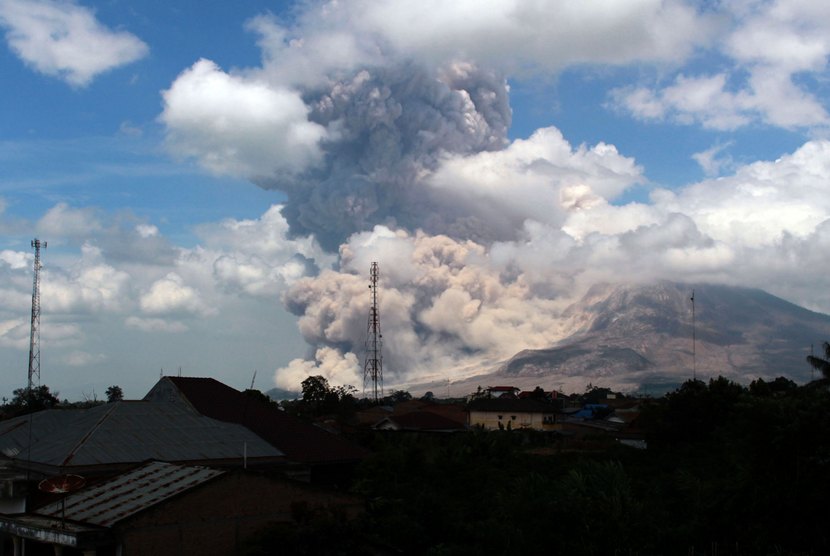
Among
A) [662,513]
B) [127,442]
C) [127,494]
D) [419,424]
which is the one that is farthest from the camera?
[419,424]

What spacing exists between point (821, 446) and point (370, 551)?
10858 mm

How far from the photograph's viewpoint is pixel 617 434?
6303 centimetres

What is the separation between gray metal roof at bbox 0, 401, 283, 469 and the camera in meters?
27.3

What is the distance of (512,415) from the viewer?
7662 cm

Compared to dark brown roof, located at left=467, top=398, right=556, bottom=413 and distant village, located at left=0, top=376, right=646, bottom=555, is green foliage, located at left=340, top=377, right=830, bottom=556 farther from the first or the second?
dark brown roof, located at left=467, top=398, right=556, bottom=413

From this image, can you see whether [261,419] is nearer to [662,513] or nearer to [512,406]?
[662,513]

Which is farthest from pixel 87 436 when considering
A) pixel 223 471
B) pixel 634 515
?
pixel 634 515

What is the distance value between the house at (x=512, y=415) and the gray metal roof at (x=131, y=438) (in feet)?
145

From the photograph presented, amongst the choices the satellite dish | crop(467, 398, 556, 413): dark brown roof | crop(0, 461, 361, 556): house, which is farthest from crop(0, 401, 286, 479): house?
crop(467, 398, 556, 413): dark brown roof

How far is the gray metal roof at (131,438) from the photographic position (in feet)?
89.6

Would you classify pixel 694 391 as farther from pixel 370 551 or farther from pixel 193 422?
pixel 370 551

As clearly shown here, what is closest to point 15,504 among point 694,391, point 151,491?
point 151,491

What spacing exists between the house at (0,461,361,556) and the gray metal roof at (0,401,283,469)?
5.25 meters

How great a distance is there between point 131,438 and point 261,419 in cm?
778
